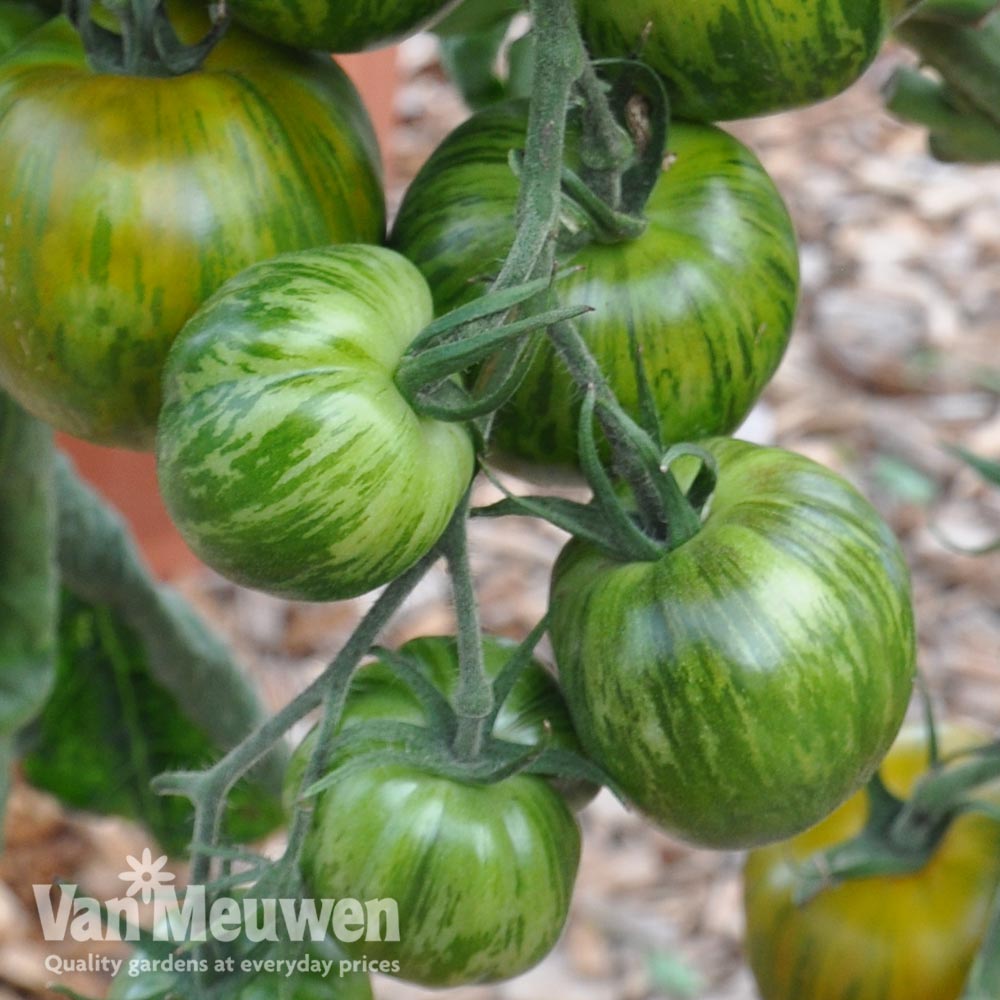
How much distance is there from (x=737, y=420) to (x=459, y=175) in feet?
0.50

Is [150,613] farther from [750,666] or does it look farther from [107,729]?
[750,666]

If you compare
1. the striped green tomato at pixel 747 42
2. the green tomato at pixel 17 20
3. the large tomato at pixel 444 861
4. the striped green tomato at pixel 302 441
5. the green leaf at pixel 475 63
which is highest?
the striped green tomato at pixel 747 42

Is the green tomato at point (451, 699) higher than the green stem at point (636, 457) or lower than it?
→ lower

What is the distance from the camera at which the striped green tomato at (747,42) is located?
56cm

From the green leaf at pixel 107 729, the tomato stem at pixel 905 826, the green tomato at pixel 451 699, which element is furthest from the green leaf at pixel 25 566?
the tomato stem at pixel 905 826

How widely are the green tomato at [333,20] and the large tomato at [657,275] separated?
0.05 metres

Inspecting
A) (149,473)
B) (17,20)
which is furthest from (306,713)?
(149,473)

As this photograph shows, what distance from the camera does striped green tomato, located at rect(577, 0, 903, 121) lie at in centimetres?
56

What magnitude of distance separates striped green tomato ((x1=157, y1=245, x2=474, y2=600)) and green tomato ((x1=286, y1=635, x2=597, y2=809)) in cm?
11

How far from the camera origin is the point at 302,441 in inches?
17.8

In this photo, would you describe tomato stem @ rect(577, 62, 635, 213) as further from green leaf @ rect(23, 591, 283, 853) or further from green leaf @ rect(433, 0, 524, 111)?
green leaf @ rect(23, 591, 283, 853)

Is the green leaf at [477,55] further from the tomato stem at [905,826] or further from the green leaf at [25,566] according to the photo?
the tomato stem at [905,826]

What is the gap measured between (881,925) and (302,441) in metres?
0.55

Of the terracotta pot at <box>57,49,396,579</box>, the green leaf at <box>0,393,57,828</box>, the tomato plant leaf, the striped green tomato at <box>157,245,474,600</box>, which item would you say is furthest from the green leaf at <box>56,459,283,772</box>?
the striped green tomato at <box>157,245,474,600</box>
